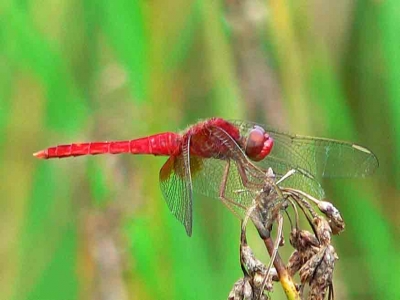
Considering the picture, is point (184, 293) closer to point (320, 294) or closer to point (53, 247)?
point (53, 247)

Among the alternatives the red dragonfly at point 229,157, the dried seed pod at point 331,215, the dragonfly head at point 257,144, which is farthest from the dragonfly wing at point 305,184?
the dried seed pod at point 331,215

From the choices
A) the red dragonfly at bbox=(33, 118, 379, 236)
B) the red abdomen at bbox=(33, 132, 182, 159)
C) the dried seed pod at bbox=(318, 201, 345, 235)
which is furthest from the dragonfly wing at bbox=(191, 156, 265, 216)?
the dried seed pod at bbox=(318, 201, 345, 235)

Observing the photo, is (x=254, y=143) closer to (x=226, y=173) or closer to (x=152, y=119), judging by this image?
(x=226, y=173)

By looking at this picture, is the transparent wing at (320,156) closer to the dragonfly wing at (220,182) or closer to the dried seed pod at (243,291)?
the dragonfly wing at (220,182)

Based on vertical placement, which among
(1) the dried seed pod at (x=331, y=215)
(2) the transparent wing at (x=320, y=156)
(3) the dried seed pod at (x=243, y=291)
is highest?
(2) the transparent wing at (x=320, y=156)

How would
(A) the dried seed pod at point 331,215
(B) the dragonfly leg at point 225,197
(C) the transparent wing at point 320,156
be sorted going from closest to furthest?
(A) the dried seed pod at point 331,215
(B) the dragonfly leg at point 225,197
(C) the transparent wing at point 320,156

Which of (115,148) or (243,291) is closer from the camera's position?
(243,291)

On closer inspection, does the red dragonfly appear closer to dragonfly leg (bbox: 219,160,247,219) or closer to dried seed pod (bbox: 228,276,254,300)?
dragonfly leg (bbox: 219,160,247,219)

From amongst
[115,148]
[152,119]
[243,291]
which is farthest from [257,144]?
[243,291]
